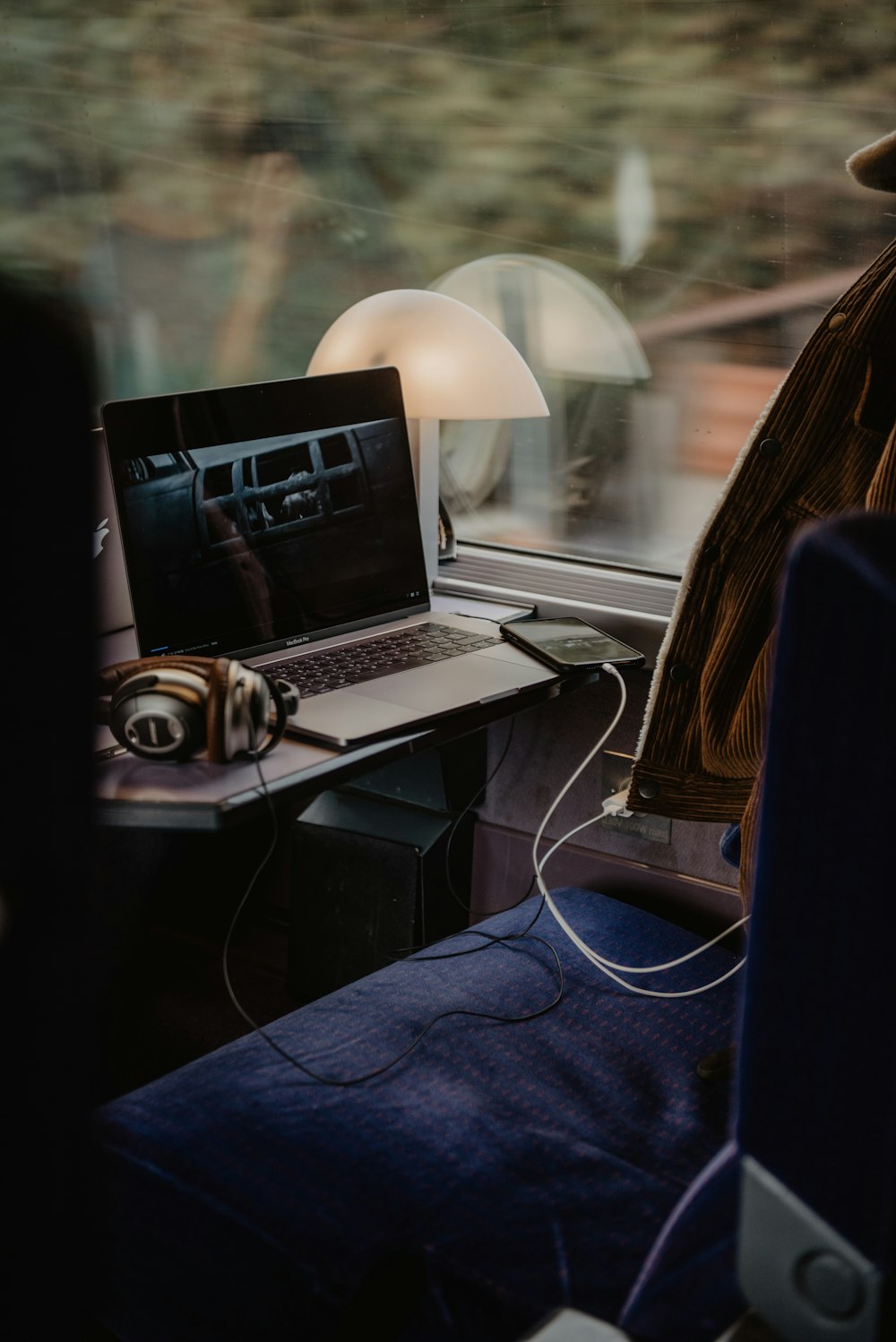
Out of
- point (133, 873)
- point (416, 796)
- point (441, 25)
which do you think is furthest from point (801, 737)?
point (133, 873)

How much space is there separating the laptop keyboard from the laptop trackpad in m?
0.03

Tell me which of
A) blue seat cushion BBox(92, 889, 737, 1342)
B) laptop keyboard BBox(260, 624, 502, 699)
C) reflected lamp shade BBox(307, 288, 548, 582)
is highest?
reflected lamp shade BBox(307, 288, 548, 582)

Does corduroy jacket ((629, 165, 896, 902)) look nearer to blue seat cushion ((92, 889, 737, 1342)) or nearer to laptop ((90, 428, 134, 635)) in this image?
blue seat cushion ((92, 889, 737, 1342))

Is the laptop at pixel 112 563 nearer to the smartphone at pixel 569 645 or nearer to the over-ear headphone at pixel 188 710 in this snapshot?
the over-ear headphone at pixel 188 710

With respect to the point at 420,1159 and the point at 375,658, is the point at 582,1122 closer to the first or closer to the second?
the point at 420,1159

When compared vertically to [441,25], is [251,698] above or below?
below

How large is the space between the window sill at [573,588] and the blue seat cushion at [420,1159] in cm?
58

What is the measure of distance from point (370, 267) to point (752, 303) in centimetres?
67

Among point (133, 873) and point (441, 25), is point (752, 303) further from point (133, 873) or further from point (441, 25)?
point (133, 873)

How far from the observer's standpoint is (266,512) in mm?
1432

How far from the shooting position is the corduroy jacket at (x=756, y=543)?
3.54ft

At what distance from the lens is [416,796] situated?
1815 mm

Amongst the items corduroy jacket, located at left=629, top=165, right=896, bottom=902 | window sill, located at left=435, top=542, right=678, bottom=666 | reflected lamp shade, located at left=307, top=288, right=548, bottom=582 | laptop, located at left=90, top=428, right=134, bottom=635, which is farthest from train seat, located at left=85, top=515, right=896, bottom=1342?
reflected lamp shade, located at left=307, top=288, right=548, bottom=582

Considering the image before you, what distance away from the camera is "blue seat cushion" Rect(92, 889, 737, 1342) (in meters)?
0.92
